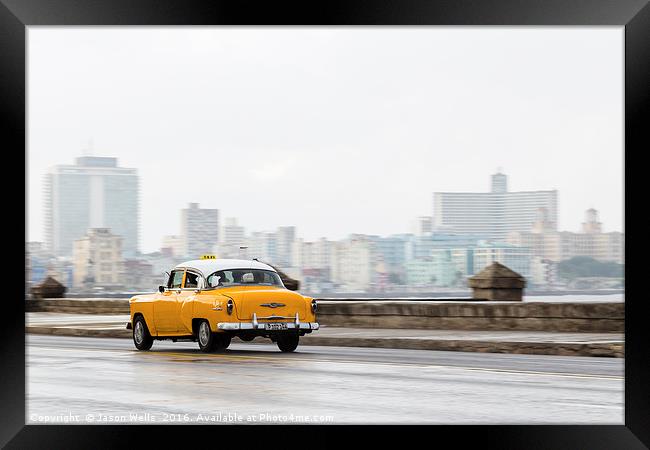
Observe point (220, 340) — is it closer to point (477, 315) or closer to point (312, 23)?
point (477, 315)

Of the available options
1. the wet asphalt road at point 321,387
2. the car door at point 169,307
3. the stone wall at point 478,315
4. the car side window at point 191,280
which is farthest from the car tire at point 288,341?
the stone wall at point 478,315

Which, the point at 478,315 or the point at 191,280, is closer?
the point at 191,280

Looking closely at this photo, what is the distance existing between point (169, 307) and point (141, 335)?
51.4 inches

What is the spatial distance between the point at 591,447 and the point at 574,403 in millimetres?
4987

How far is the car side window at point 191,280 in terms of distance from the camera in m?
21.2

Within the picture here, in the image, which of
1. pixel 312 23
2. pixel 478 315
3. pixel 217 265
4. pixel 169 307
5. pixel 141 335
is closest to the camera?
pixel 312 23

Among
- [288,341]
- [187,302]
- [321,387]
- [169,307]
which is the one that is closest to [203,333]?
[187,302]

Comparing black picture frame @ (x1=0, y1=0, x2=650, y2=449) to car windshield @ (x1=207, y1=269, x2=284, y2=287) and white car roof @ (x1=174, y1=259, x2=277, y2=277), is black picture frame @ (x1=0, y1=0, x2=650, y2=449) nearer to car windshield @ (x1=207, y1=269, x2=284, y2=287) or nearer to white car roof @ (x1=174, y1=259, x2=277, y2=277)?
car windshield @ (x1=207, y1=269, x2=284, y2=287)

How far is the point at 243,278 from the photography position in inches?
841

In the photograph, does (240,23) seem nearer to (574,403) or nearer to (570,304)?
(574,403)

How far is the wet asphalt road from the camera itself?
11.1 metres

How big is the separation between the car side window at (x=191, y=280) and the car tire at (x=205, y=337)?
0.75 metres

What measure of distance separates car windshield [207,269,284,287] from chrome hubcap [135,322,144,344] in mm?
2129

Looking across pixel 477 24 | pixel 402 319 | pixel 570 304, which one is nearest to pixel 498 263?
pixel 402 319
